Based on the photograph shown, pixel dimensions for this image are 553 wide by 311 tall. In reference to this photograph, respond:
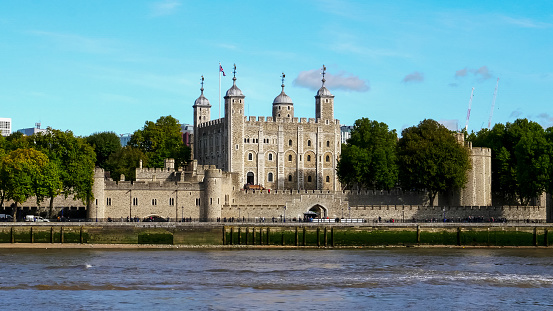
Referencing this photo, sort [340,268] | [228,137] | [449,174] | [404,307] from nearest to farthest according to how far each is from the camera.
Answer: [404,307], [340,268], [449,174], [228,137]

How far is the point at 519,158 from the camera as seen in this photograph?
87.6 meters

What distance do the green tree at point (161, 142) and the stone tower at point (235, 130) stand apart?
677cm

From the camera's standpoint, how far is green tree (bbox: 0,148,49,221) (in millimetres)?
78938

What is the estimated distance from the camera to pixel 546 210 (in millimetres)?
90750

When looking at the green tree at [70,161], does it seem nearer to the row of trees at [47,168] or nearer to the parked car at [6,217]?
the row of trees at [47,168]

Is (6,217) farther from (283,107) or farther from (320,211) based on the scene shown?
(283,107)

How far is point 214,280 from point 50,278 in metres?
8.42

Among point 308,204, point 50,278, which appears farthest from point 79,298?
point 308,204

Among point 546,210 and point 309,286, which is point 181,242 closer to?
point 309,286

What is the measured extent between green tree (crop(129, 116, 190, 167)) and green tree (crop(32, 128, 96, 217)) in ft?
83.6

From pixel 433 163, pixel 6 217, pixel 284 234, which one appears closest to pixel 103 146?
pixel 6 217

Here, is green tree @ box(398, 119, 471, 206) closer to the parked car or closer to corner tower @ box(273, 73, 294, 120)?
corner tower @ box(273, 73, 294, 120)

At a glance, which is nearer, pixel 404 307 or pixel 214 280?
pixel 404 307

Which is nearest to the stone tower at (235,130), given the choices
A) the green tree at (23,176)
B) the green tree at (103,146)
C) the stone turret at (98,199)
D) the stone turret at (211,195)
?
the green tree at (103,146)
